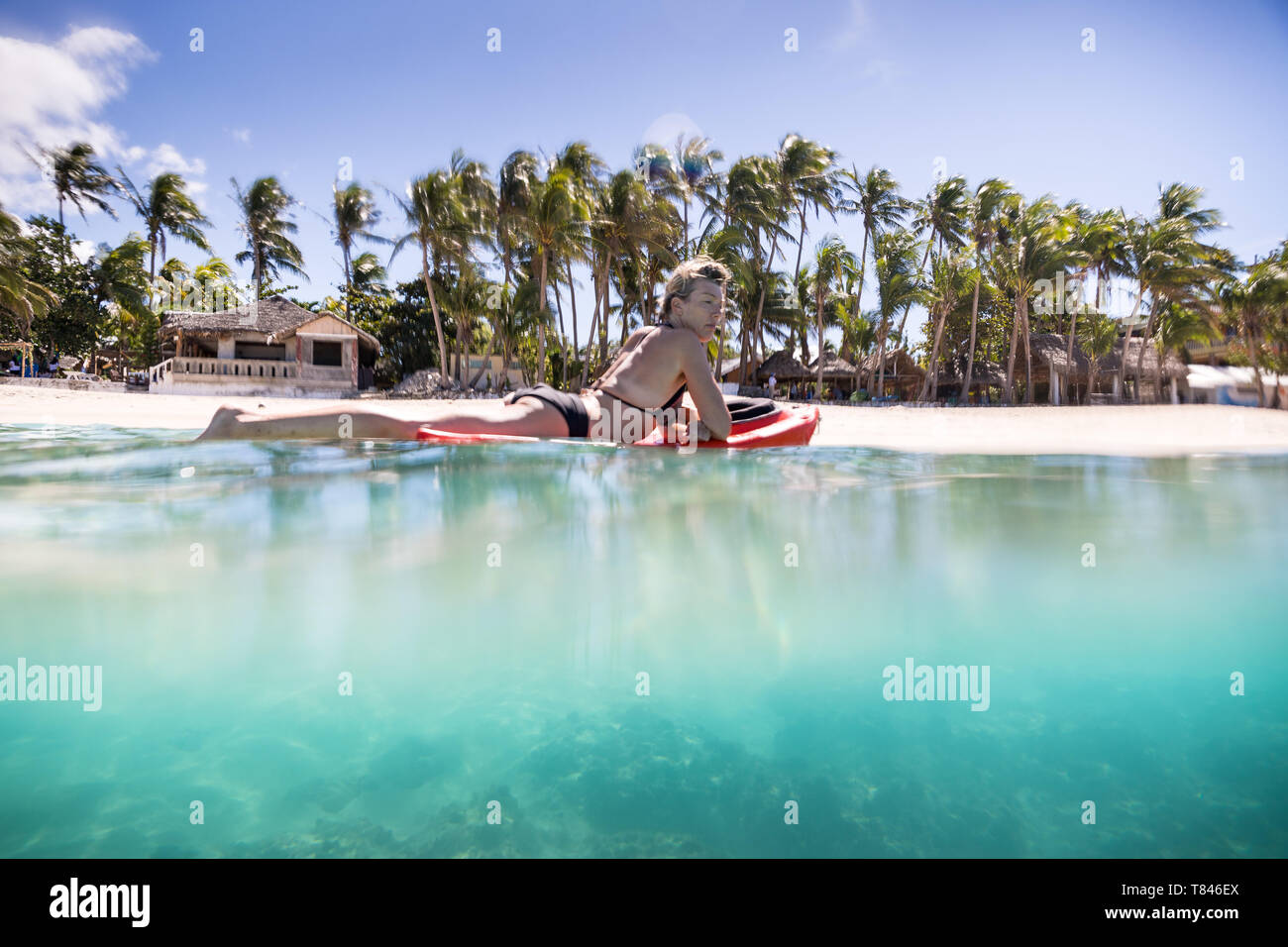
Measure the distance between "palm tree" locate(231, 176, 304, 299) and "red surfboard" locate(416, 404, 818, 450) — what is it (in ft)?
129

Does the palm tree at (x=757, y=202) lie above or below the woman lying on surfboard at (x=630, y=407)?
above

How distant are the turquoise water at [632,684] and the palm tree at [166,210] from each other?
138 feet

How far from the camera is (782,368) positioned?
34406mm

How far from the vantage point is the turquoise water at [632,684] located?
42.8 inches

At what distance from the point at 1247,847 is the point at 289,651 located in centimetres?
193

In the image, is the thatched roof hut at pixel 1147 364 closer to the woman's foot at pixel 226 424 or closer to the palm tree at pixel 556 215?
the palm tree at pixel 556 215

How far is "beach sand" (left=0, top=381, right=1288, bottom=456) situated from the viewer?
7.77 meters

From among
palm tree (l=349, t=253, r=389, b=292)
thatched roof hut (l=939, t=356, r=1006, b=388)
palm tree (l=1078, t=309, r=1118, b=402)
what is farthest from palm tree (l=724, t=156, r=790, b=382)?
palm tree (l=349, t=253, r=389, b=292)

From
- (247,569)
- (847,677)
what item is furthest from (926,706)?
A: (247,569)

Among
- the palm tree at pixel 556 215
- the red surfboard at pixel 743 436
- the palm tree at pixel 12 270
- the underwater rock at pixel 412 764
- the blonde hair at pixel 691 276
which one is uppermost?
the palm tree at pixel 556 215

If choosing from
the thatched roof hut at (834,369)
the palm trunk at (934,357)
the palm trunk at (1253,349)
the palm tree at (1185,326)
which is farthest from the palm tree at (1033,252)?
the thatched roof hut at (834,369)

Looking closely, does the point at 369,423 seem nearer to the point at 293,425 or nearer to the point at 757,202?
the point at 293,425

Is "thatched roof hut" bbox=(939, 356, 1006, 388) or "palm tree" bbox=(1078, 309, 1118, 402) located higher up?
"palm tree" bbox=(1078, 309, 1118, 402)

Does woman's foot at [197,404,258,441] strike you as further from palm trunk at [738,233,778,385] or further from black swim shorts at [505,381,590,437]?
palm trunk at [738,233,778,385]
